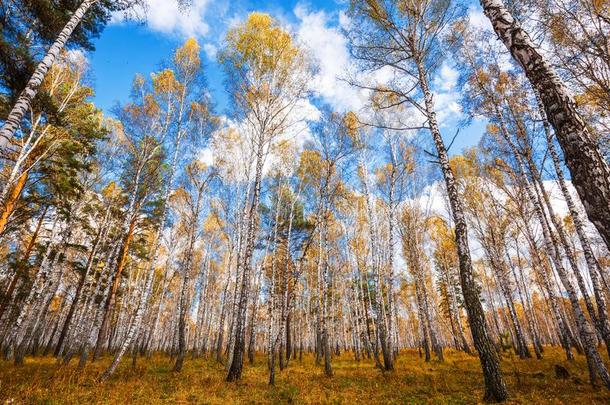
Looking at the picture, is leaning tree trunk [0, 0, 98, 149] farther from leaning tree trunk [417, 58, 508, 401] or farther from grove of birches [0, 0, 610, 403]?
leaning tree trunk [417, 58, 508, 401]

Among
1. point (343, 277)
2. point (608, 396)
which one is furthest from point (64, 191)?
point (343, 277)

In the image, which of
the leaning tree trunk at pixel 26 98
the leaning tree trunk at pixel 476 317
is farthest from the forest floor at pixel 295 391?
the leaning tree trunk at pixel 26 98

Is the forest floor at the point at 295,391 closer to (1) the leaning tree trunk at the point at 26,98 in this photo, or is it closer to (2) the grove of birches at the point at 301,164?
(2) the grove of birches at the point at 301,164

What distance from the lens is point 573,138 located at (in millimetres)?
2604

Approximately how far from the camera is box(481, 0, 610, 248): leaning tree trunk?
239 cm

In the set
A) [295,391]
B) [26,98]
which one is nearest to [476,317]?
[295,391]

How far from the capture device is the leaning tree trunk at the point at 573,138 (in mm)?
2393

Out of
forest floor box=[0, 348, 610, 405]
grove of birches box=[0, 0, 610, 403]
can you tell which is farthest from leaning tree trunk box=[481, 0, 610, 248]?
forest floor box=[0, 348, 610, 405]

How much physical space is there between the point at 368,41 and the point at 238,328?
10.8 meters

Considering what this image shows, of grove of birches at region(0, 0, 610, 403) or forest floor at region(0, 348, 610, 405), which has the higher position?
grove of birches at region(0, 0, 610, 403)

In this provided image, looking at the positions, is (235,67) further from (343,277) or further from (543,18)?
(343,277)

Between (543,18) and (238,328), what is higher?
(543,18)

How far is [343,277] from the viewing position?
28859 millimetres

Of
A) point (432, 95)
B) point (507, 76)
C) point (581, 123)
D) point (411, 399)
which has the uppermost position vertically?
point (507, 76)
